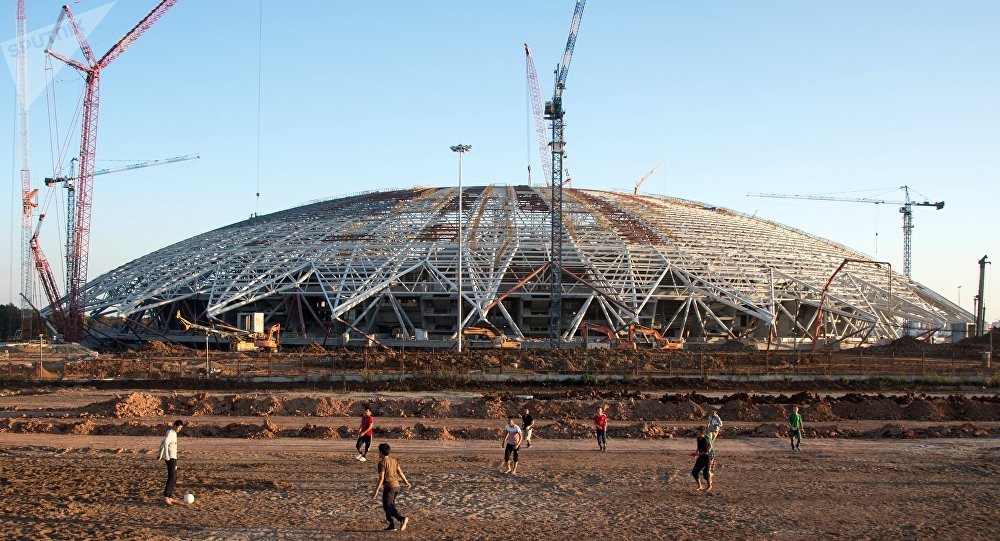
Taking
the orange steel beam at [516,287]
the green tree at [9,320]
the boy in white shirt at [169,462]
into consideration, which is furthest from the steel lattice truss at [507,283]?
the green tree at [9,320]

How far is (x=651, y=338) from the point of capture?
48188 millimetres

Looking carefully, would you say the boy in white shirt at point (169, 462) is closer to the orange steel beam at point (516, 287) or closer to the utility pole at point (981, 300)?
the orange steel beam at point (516, 287)

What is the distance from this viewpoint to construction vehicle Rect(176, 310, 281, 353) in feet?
157

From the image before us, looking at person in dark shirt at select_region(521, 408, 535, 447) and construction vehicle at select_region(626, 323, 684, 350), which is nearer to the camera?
person in dark shirt at select_region(521, 408, 535, 447)

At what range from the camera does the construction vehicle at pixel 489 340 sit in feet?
154

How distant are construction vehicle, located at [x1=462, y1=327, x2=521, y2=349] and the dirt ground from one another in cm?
2561

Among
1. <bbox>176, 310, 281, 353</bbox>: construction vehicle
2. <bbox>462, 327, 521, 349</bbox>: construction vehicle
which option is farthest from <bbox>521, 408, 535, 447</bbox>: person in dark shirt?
<bbox>176, 310, 281, 353</bbox>: construction vehicle

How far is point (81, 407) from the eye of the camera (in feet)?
88.9

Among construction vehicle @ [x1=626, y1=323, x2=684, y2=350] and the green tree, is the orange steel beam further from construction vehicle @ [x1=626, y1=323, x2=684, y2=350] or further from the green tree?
the green tree

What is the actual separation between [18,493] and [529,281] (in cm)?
3797

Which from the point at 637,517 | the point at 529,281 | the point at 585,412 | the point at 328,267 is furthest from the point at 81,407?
the point at 529,281

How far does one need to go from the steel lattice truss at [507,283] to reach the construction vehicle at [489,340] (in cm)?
120

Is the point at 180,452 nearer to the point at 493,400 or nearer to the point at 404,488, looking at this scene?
the point at 404,488

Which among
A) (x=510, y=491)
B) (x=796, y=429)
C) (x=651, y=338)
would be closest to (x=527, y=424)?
(x=510, y=491)
